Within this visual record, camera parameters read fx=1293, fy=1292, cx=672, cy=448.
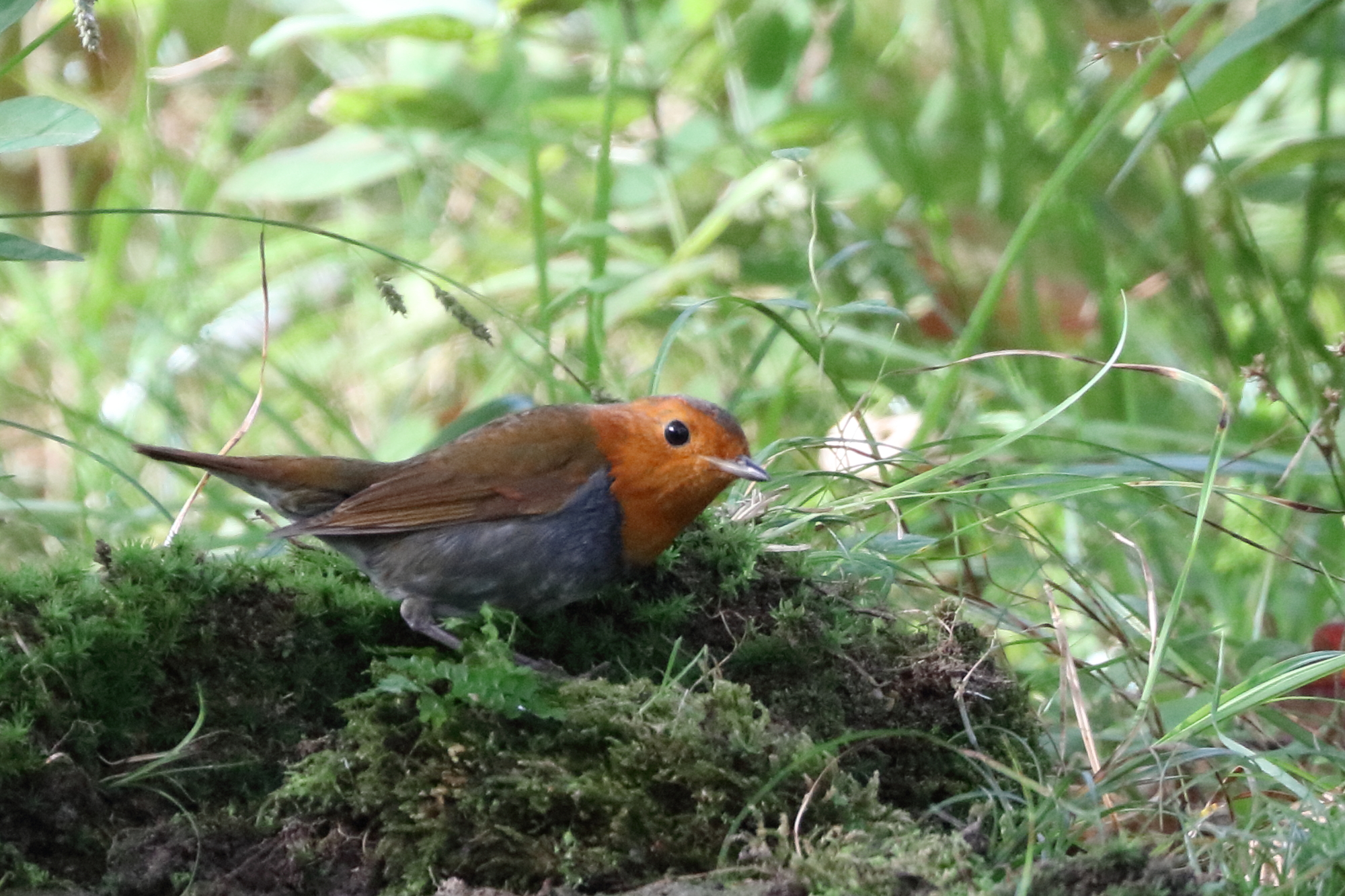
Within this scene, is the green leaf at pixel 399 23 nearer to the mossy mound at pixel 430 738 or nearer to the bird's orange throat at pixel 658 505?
the bird's orange throat at pixel 658 505

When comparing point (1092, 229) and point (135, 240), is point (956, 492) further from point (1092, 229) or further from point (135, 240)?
point (135, 240)

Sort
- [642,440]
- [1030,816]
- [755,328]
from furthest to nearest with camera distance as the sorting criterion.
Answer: [755,328]
[642,440]
[1030,816]

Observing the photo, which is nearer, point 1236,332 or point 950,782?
point 950,782

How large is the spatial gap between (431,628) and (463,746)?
1.82 feet

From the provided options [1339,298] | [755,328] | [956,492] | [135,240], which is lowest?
[1339,298]

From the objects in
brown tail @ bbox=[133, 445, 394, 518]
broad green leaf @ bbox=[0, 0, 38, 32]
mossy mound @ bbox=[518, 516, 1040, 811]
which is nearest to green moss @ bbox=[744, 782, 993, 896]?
mossy mound @ bbox=[518, 516, 1040, 811]

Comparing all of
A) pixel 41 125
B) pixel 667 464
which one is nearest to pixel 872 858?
pixel 667 464

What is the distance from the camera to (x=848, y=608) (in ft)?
9.14

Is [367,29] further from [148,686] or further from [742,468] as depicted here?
[148,686]

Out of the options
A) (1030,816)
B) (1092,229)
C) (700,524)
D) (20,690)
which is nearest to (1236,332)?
(1092,229)

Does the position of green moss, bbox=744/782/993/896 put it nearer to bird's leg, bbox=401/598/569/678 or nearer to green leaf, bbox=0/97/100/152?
bird's leg, bbox=401/598/569/678

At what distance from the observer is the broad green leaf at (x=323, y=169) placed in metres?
5.68

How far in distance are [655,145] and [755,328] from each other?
1.11 metres

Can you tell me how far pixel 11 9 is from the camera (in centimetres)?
227
